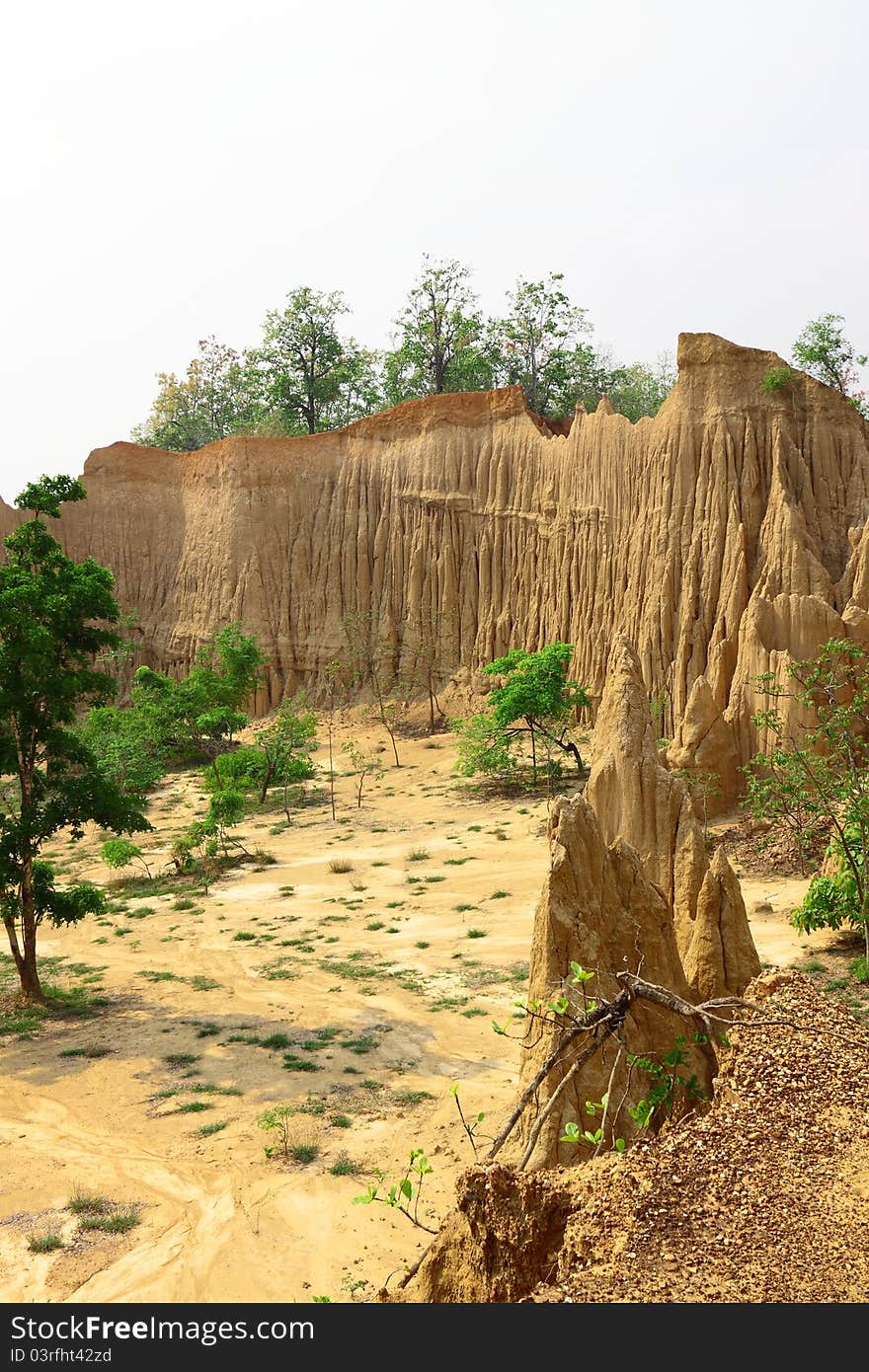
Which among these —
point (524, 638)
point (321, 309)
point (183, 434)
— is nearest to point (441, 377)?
point (321, 309)

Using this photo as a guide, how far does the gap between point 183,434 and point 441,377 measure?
16517 mm

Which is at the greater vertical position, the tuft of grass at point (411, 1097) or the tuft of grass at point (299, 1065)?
the tuft of grass at point (411, 1097)

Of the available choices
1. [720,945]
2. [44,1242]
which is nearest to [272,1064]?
[44,1242]

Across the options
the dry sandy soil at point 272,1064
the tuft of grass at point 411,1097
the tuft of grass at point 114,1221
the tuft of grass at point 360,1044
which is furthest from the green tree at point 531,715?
the tuft of grass at point 114,1221

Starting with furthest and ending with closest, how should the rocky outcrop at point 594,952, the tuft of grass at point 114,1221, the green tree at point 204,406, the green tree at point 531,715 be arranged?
1. the green tree at point 204,406
2. the green tree at point 531,715
3. the tuft of grass at point 114,1221
4. the rocky outcrop at point 594,952

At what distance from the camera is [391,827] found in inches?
901

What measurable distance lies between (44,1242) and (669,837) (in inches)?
289

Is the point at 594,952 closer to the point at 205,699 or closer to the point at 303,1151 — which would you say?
the point at 303,1151

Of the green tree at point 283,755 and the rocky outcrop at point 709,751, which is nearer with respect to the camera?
the rocky outcrop at point 709,751

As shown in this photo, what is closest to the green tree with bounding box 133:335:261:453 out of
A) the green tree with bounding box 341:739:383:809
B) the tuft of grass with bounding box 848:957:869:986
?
the green tree with bounding box 341:739:383:809

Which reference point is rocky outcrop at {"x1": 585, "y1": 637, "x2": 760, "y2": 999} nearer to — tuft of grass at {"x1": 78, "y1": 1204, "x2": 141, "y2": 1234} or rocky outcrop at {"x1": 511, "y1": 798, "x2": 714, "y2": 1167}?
rocky outcrop at {"x1": 511, "y1": 798, "x2": 714, "y2": 1167}

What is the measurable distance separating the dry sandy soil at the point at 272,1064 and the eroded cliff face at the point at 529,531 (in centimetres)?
744

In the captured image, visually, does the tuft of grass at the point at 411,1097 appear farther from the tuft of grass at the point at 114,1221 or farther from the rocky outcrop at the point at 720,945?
the rocky outcrop at the point at 720,945

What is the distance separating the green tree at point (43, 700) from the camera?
12.8 m
